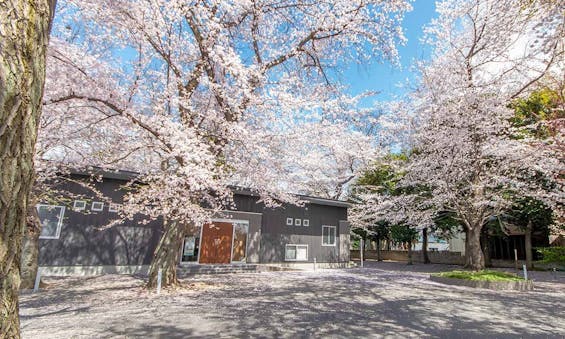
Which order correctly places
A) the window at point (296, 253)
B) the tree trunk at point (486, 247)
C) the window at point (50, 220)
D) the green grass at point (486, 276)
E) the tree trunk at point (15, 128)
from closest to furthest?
the tree trunk at point (15, 128)
the green grass at point (486, 276)
the window at point (50, 220)
the window at point (296, 253)
the tree trunk at point (486, 247)

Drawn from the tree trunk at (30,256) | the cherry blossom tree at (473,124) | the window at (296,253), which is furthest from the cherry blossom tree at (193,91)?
the window at (296,253)

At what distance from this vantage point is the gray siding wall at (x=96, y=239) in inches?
491

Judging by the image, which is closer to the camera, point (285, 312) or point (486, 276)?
point (285, 312)

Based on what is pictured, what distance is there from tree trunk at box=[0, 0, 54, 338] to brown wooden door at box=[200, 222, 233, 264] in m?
14.8

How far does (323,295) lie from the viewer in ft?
30.1

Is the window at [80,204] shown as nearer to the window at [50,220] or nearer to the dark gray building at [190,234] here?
the dark gray building at [190,234]

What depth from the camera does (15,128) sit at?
156cm

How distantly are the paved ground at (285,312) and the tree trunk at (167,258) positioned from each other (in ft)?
1.65

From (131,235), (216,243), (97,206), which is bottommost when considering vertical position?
(216,243)

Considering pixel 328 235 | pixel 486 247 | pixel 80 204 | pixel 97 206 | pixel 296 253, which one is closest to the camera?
pixel 80 204

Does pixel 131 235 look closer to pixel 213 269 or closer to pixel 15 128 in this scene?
pixel 213 269

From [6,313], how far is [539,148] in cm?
1471

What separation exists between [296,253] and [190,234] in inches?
260

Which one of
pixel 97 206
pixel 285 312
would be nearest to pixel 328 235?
pixel 97 206
